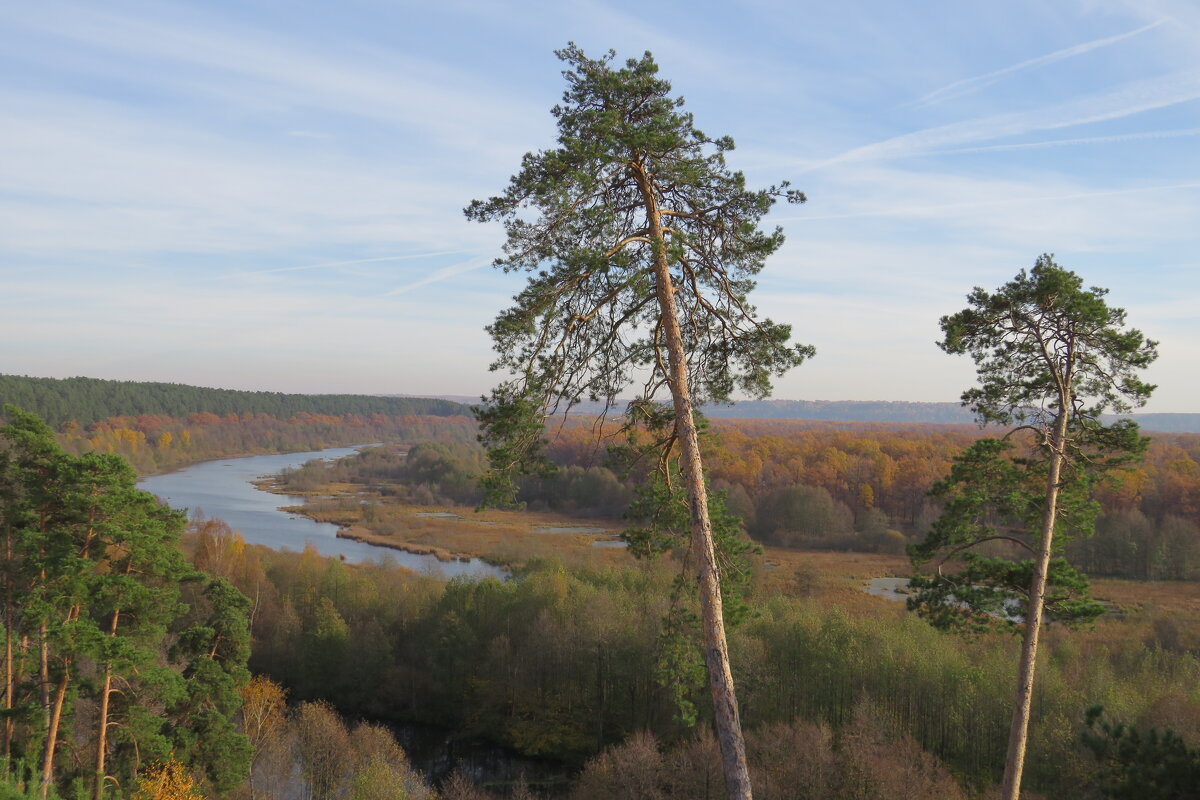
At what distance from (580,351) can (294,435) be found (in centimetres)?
10796

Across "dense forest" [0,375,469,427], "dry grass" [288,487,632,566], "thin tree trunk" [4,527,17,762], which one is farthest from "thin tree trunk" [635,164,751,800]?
"dense forest" [0,375,469,427]

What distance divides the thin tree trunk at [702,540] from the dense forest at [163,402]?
4302cm

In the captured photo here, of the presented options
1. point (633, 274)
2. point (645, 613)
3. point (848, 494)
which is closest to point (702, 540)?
point (633, 274)

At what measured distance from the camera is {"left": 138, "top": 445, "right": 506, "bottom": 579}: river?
36.2 meters

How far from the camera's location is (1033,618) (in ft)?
22.0

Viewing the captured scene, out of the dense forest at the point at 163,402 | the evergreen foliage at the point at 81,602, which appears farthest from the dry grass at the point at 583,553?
the dense forest at the point at 163,402

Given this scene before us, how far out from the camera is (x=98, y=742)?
1038cm

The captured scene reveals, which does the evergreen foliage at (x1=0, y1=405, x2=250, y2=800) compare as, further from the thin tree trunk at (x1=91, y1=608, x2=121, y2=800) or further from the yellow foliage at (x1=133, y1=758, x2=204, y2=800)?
the yellow foliage at (x1=133, y1=758, x2=204, y2=800)

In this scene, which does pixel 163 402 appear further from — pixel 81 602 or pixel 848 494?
pixel 81 602

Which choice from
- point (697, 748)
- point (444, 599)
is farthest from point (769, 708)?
point (444, 599)

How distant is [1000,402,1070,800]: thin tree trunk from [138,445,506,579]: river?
23.1m

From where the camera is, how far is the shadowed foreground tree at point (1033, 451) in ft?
21.7

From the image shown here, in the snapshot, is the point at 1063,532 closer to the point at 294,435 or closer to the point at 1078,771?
the point at 1078,771

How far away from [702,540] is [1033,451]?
3606mm
